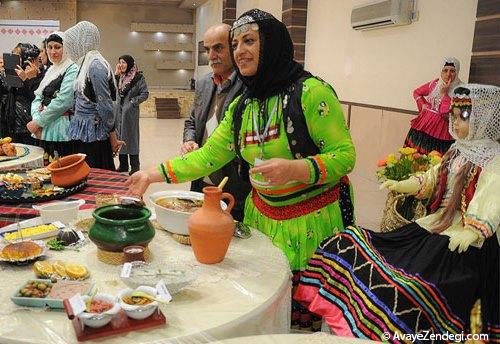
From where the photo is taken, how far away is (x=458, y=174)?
225cm

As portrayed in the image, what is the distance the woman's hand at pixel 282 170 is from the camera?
155 cm

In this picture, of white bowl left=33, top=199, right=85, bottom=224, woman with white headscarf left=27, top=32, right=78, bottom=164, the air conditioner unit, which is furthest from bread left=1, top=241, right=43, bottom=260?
the air conditioner unit

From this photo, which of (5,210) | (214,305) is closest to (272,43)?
(214,305)

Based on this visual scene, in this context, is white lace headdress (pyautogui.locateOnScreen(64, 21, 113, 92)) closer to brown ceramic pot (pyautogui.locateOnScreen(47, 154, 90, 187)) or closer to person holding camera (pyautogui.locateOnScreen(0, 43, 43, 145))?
brown ceramic pot (pyautogui.locateOnScreen(47, 154, 90, 187))

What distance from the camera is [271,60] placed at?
180cm

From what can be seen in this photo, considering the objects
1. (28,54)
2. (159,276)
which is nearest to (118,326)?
(159,276)

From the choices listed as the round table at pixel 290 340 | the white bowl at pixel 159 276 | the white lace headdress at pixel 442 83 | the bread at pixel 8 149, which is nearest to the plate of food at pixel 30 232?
the white bowl at pixel 159 276

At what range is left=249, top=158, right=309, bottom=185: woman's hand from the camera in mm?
1546

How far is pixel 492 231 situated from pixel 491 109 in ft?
2.15

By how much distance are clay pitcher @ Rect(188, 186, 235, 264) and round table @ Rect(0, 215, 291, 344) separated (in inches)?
1.7

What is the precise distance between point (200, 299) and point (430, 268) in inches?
40.9

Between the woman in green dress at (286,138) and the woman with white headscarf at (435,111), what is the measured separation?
2.62 meters

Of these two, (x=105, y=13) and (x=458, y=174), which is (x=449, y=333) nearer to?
(x=458, y=174)

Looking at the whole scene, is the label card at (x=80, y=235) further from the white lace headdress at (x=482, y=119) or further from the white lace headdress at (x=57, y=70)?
the white lace headdress at (x=57, y=70)
